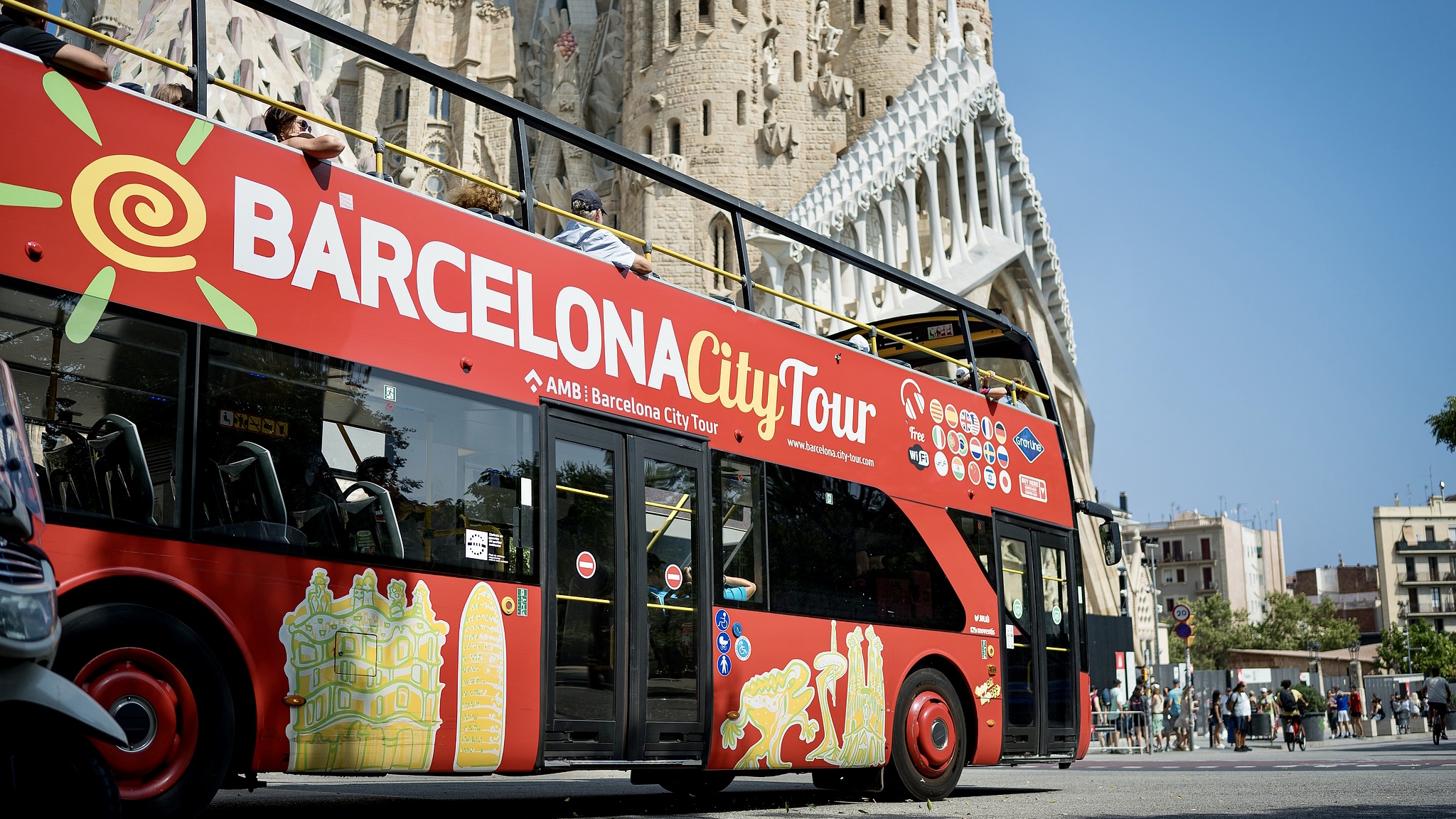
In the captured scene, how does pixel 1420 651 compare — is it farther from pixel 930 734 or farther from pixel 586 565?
pixel 586 565

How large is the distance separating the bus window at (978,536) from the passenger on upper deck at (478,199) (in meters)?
4.49

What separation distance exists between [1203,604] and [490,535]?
286 feet

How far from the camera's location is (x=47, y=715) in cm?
340

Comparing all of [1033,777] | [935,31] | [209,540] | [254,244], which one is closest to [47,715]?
[209,540]

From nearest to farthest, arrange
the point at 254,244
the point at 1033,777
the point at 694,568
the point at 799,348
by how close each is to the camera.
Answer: the point at 254,244 → the point at 694,568 → the point at 799,348 → the point at 1033,777

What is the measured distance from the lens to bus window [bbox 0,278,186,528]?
489 centimetres

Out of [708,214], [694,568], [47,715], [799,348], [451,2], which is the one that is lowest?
[47,715]

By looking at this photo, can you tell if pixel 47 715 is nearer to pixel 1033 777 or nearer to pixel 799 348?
pixel 799 348

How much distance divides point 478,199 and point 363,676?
2633 millimetres

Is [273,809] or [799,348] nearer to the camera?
[273,809]

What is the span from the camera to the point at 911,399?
10.2 metres

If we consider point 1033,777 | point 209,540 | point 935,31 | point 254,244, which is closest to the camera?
point 209,540

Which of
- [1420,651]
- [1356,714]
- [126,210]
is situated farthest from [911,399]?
[1420,651]

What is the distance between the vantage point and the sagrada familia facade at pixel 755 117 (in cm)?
4116
